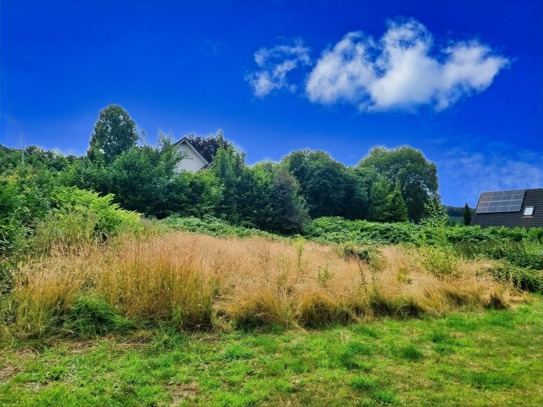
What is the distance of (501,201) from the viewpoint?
89.9ft

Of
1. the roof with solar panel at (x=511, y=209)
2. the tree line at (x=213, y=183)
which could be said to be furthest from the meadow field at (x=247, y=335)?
the roof with solar panel at (x=511, y=209)

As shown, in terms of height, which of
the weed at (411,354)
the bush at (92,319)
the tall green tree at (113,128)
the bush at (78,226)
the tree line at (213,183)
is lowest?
the bush at (92,319)

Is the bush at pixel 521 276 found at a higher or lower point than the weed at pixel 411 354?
higher

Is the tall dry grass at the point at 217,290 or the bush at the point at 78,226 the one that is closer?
the tall dry grass at the point at 217,290

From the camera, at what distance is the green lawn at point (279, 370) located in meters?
2.54

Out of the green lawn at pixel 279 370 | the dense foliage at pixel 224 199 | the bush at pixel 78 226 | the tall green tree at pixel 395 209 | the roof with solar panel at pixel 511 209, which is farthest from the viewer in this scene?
the tall green tree at pixel 395 209

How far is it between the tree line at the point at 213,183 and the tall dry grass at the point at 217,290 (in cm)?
214

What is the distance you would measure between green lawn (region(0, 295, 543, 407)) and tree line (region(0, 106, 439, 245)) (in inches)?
136

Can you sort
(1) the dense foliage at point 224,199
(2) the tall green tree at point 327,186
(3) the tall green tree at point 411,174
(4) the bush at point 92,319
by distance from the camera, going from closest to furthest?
(4) the bush at point 92,319, (1) the dense foliage at point 224,199, (2) the tall green tree at point 327,186, (3) the tall green tree at point 411,174

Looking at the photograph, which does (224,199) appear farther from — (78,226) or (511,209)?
(511,209)

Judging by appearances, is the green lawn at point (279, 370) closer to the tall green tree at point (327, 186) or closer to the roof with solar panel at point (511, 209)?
the tall green tree at point (327, 186)

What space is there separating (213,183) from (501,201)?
947 inches

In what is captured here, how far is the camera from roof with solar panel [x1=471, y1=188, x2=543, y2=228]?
80.5 ft

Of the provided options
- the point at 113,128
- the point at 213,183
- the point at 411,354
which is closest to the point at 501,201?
the point at 213,183
